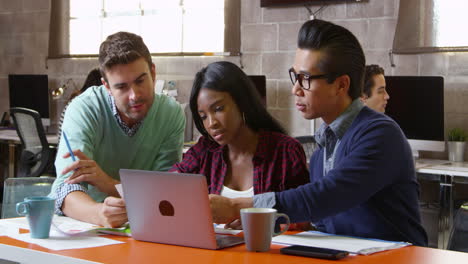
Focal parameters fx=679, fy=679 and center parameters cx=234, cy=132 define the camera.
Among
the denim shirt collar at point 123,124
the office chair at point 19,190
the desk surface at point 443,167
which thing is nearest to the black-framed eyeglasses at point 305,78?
the denim shirt collar at point 123,124

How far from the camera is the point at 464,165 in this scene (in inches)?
157

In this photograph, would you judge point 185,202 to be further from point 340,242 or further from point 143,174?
point 340,242

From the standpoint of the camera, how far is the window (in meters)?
5.39

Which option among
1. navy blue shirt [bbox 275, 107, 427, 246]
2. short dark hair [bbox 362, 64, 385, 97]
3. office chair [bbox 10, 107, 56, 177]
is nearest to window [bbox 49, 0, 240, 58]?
office chair [bbox 10, 107, 56, 177]

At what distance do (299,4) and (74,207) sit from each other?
3.09 m

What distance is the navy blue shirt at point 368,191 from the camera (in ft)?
5.89

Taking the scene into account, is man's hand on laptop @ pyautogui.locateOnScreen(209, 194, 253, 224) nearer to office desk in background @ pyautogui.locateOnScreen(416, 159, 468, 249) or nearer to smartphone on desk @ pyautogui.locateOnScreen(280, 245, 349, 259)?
smartphone on desk @ pyautogui.locateOnScreen(280, 245, 349, 259)

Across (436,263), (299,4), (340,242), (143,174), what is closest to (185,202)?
(143,174)

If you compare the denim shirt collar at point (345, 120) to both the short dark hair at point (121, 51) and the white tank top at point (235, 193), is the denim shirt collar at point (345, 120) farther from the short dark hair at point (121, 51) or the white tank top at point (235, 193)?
the short dark hair at point (121, 51)

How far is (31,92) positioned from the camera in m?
6.29

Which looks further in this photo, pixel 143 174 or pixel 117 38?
pixel 117 38

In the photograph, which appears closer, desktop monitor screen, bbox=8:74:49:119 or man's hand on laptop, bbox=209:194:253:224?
man's hand on laptop, bbox=209:194:253:224

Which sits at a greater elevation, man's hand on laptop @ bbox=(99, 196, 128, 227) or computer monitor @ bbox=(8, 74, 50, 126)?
computer monitor @ bbox=(8, 74, 50, 126)

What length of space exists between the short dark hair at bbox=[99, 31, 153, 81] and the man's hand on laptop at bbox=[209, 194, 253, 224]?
76cm
